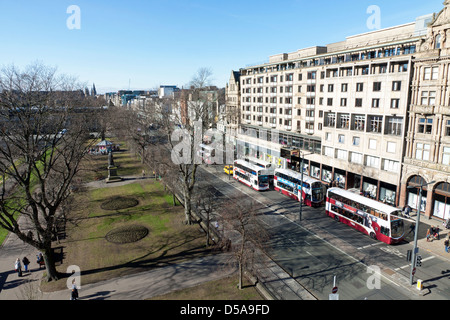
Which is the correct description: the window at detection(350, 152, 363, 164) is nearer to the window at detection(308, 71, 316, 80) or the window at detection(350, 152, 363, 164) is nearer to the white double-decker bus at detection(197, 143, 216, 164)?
the window at detection(308, 71, 316, 80)

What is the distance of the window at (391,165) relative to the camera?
44356mm

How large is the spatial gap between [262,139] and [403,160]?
3795 centimetres

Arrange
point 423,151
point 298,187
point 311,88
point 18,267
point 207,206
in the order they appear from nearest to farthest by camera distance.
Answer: point 18,267
point 423,151
point 207,206
point 298,187
point 311,88

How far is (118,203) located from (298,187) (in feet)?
94.2

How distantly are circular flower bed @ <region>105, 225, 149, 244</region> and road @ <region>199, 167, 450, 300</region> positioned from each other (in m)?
15.4

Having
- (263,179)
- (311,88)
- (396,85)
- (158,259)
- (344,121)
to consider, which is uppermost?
(311,88)

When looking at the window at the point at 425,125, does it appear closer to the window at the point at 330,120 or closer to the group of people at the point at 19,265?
the window at the point at 330,120

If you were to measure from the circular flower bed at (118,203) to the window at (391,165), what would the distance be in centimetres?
3916

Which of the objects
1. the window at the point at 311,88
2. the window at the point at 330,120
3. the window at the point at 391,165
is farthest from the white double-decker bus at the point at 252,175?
the window at the point at 311,88

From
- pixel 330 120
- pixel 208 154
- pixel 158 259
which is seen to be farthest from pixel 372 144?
pixel 208 154

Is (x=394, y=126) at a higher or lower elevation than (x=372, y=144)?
higher

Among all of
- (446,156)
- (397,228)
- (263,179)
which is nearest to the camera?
(397,228)

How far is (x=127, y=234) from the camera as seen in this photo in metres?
35.9

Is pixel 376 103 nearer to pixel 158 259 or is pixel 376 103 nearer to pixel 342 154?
pixel 342 154
